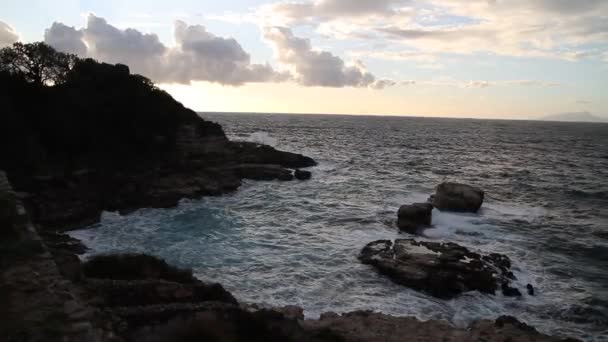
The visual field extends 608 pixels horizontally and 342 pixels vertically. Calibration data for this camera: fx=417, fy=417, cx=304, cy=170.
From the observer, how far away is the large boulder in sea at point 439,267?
2177 cm

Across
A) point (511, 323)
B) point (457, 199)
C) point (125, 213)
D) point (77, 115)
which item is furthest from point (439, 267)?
point (77, 115)

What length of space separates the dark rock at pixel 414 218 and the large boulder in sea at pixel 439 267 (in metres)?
4.58

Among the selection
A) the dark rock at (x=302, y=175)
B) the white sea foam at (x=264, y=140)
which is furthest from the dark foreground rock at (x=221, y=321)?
the white sea foam at (x=264, y=140)

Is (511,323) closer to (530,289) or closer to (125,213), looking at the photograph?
(530,289)

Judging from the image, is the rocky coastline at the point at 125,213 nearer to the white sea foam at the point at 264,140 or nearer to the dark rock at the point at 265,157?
the dark rock at the point at 265,157

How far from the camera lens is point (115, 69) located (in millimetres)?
52344

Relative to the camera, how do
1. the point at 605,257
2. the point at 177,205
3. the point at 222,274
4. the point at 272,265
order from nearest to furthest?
the point at 222,274 → the point at 272,265 → the point at 605,257 → the point at 177,205

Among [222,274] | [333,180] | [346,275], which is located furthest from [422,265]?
[333,180]

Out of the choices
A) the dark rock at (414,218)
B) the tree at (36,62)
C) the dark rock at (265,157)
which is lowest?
the dark rock at (414,218)

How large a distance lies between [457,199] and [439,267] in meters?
15.6

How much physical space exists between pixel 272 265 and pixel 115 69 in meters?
39.9

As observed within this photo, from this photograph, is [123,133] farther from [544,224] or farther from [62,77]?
[544,224]

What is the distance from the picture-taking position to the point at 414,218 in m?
32.2

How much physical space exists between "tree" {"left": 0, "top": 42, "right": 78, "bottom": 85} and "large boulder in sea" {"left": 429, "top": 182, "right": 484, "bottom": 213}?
4471 cm
